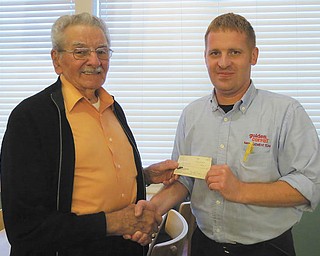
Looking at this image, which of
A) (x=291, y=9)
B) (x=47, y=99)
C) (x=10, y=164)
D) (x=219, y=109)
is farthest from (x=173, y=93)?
(x=10, y=164)

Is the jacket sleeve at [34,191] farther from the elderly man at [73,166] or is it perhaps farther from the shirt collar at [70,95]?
the shirt collar at [70,95]

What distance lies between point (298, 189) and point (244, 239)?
29 centimetres

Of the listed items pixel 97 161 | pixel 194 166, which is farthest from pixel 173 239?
pixel 97 161

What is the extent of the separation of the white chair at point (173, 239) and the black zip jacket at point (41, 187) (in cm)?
23

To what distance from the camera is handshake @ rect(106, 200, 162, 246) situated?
1377mm

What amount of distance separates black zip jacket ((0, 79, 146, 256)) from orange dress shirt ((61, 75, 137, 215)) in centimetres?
5

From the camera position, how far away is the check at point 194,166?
1390 mm

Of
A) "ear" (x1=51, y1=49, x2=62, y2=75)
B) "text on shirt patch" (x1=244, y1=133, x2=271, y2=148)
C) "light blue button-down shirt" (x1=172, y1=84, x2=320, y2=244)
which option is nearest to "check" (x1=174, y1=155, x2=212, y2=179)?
"light blue button-down shirt" (x1=172, y1=84, x2=320, y2=244)

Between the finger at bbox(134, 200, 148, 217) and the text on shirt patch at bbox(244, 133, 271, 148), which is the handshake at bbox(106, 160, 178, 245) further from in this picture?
the text on shirt patch at bbox(244, 133, 271, 148)

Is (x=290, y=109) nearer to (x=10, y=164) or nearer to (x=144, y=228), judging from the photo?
(x=144, y=228)

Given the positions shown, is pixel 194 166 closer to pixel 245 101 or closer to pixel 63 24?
pixel 245 101

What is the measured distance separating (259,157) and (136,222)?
0.57 metres

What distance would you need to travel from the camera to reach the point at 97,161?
4.64 ft

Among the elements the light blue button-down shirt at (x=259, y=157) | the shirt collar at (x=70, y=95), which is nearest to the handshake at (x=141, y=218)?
the light blue button-down shirt at (x=259, y=157)
